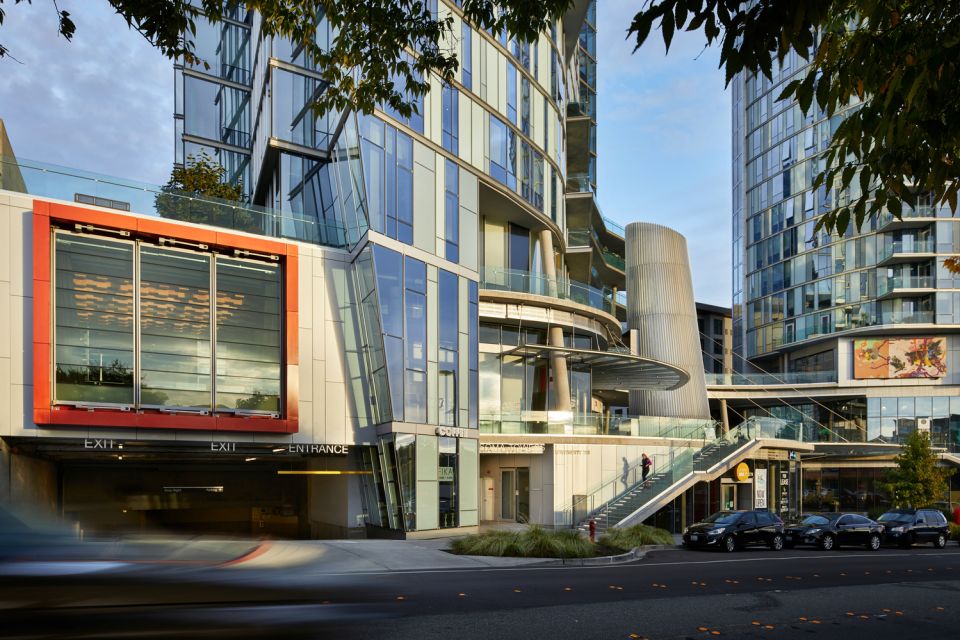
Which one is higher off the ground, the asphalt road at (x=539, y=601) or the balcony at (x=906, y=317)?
the balcony at (x=906, y=317)

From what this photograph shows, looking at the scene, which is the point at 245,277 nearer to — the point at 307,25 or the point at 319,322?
the point at 319,322

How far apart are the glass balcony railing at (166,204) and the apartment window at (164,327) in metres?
1.06

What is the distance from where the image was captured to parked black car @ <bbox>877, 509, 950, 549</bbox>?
3000 centimetres

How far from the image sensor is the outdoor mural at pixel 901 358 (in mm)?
62625

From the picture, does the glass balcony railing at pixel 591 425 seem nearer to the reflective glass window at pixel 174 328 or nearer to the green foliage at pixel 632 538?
the green foliage at pixel 632 538

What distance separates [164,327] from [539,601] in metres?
15.8

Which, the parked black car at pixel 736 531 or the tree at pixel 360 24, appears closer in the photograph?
the tree at pixel 360 24

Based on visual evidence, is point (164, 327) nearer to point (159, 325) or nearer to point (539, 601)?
point (159, 325)

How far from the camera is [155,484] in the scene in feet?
106

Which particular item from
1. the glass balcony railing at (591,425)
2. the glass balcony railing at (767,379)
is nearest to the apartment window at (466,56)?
the glass balcony railing at (591,425)

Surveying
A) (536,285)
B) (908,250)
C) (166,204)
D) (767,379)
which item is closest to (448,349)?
(536,285)

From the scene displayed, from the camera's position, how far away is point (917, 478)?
142 feet

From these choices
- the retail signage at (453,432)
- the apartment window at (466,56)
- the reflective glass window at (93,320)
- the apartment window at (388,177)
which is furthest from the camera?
the apartment window at (466,56)

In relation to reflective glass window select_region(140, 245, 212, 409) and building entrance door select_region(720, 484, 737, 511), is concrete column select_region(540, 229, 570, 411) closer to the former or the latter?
building entrance door select_region(720, 484, 737, 511)
